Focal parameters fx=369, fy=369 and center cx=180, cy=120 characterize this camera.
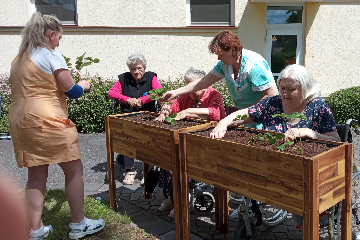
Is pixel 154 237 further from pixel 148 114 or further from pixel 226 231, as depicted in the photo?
pixel 148 114

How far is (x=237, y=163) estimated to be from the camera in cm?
267

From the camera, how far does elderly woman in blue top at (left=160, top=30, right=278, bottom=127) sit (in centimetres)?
348

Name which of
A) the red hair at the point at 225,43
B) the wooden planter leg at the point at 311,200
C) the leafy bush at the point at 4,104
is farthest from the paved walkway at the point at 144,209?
the leafy bush at the point at 4,104

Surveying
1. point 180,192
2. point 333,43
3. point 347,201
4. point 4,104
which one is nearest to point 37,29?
point 180,192

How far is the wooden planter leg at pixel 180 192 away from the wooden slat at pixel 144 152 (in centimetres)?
11

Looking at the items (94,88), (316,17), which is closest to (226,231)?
(94,88)

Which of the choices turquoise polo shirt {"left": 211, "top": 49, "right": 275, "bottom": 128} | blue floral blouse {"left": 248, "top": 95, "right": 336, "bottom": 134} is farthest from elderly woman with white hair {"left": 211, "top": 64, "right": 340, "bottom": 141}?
turquoise polo shirt {"left": 211, "top": 49, "right": 275, "bottom": 128}

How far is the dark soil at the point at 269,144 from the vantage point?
7.97 ft

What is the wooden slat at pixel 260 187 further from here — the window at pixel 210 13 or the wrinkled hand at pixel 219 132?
the window at pixel 210 13

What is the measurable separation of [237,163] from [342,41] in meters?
8.92

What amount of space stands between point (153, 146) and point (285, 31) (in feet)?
27.1

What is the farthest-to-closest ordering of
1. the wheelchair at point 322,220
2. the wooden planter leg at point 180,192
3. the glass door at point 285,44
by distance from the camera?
the glass door at point 285,44 → the wooden planter leg at point 180,192 → the wheelchair at point 322,220

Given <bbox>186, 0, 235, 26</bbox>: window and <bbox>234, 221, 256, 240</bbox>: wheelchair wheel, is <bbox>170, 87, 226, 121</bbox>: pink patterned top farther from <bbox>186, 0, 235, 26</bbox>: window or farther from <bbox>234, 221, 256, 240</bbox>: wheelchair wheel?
<bbox>186, 0, 235, 26</bbox>: window

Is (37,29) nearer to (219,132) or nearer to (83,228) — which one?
(219,132)
